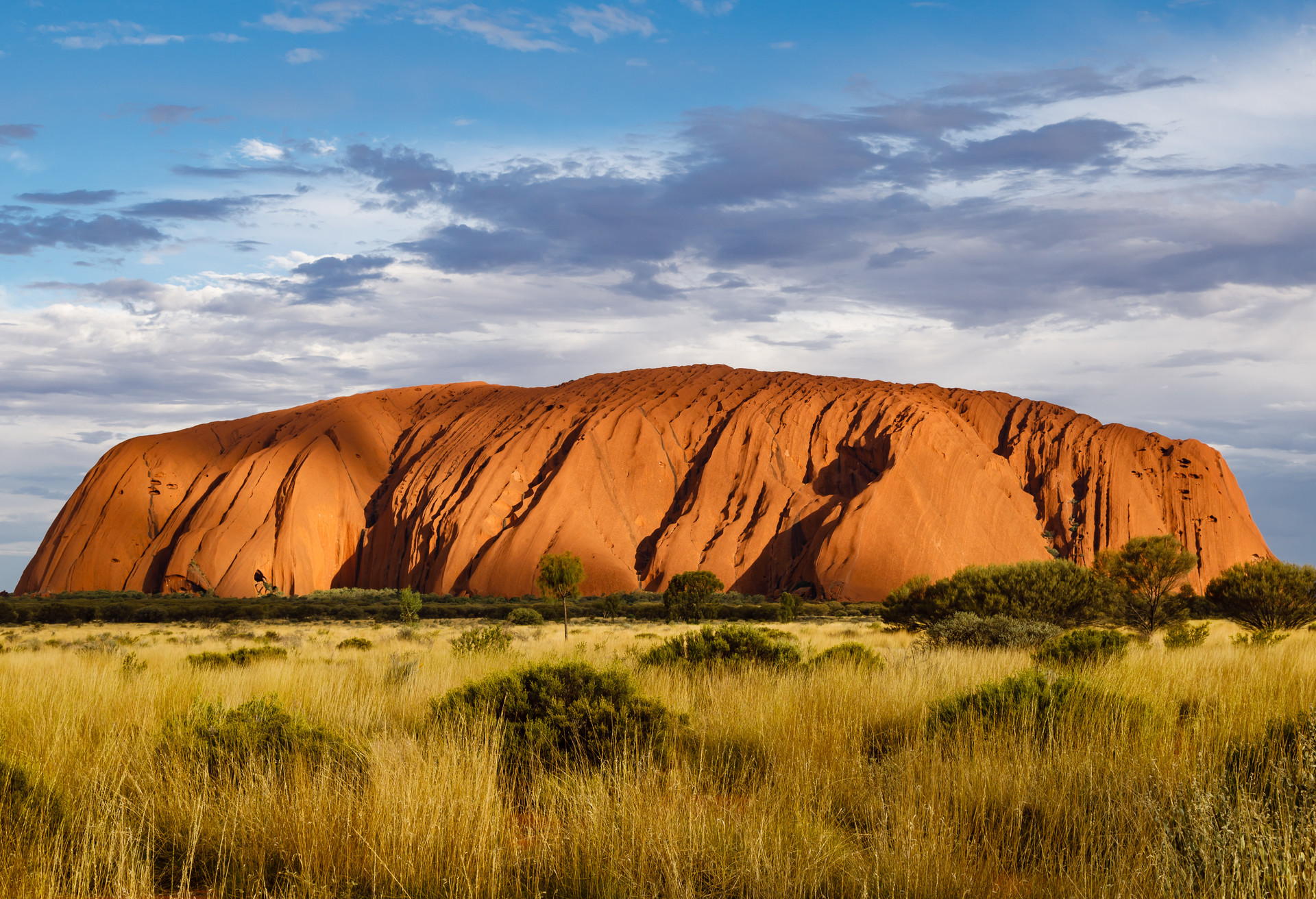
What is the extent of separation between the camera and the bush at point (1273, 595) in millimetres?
27000

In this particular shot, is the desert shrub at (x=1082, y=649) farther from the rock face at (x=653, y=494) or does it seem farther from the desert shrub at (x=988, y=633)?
the rock face at (x=653, y=494)

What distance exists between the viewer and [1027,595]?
25.8m

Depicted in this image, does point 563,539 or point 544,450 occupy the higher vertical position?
point 544,450

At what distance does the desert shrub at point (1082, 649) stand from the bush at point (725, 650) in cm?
319

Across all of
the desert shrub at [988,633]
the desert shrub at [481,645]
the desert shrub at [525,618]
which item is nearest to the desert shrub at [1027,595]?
the desert shrub at [988,633]

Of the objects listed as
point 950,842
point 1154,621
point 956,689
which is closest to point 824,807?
point 950,842

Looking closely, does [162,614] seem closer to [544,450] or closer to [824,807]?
[544,450]

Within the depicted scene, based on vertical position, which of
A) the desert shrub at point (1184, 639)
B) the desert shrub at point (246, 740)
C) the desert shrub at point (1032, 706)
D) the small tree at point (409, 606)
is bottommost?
the small tree at point (409, 606)

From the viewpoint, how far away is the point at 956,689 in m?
8.11

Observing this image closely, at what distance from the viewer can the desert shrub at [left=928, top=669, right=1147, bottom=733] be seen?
664cm

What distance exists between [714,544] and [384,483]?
1361 inches

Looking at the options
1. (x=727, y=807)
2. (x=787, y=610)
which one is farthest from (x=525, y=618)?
(x=727, y=807)

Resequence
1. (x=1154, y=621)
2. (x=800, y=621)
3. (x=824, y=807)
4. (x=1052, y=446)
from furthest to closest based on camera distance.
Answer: (x=1052, y=446) → (x=800, y=621) → (x=1154, y=621) → (x=824, y=807)

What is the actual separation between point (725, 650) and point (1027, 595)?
17.0 metres
